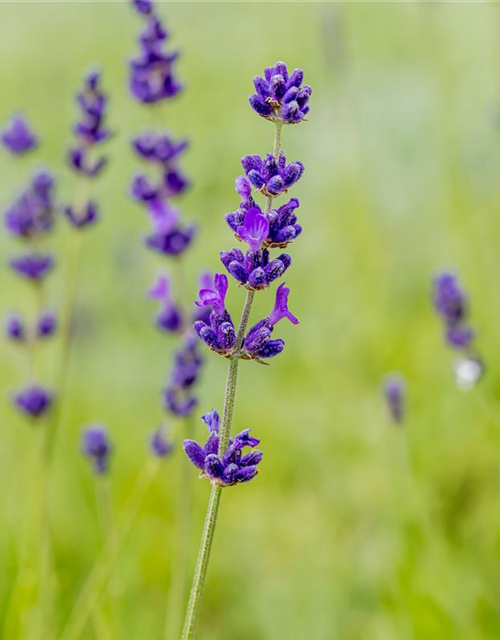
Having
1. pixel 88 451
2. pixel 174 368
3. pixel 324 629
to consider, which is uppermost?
pixel 174 368

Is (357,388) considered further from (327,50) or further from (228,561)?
(327,50)

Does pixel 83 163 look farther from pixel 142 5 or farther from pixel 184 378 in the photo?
pixel 184 378

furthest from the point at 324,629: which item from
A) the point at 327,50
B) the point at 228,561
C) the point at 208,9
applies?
the point at 208,9

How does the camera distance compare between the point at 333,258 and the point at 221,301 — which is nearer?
the point at 221,301

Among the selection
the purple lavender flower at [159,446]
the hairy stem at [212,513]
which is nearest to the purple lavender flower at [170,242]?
the purple lavender flower at [159,446]

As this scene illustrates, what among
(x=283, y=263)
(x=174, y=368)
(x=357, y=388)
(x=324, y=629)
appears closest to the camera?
(x=283, y=263)

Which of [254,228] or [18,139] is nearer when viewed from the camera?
[254,228]

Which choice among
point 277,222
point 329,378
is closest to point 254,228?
point 277,222

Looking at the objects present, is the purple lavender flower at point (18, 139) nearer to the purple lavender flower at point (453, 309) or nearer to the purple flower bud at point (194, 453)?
the purple lavender flower at point (453, 309)
